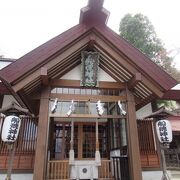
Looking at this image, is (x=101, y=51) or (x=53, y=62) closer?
(x=53, y=62)

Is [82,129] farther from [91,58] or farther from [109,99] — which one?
[91,58]

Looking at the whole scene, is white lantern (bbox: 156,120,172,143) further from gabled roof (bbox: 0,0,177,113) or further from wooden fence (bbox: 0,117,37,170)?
wooden fence (bbox: 0,117,37,170)

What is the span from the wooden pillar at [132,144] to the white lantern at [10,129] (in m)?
3.47

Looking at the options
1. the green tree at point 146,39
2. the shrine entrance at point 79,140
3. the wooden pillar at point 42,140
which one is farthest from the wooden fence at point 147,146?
the green tree at point 146,39

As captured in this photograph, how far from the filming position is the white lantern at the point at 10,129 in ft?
18.2

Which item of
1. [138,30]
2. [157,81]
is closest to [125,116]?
[157,81]

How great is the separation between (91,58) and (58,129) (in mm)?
4868

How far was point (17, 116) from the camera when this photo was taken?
5855 millimetres

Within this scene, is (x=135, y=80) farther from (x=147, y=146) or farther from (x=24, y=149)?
(x=24, y=149)

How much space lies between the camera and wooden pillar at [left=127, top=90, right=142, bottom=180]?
5.93 m

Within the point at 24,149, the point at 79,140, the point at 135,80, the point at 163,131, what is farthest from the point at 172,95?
the point at 24,149

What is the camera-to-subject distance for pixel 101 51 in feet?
22.6

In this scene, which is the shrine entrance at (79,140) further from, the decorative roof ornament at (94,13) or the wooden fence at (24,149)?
the decorative roof ornament at (94,13)

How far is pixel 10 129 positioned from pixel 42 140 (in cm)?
96
